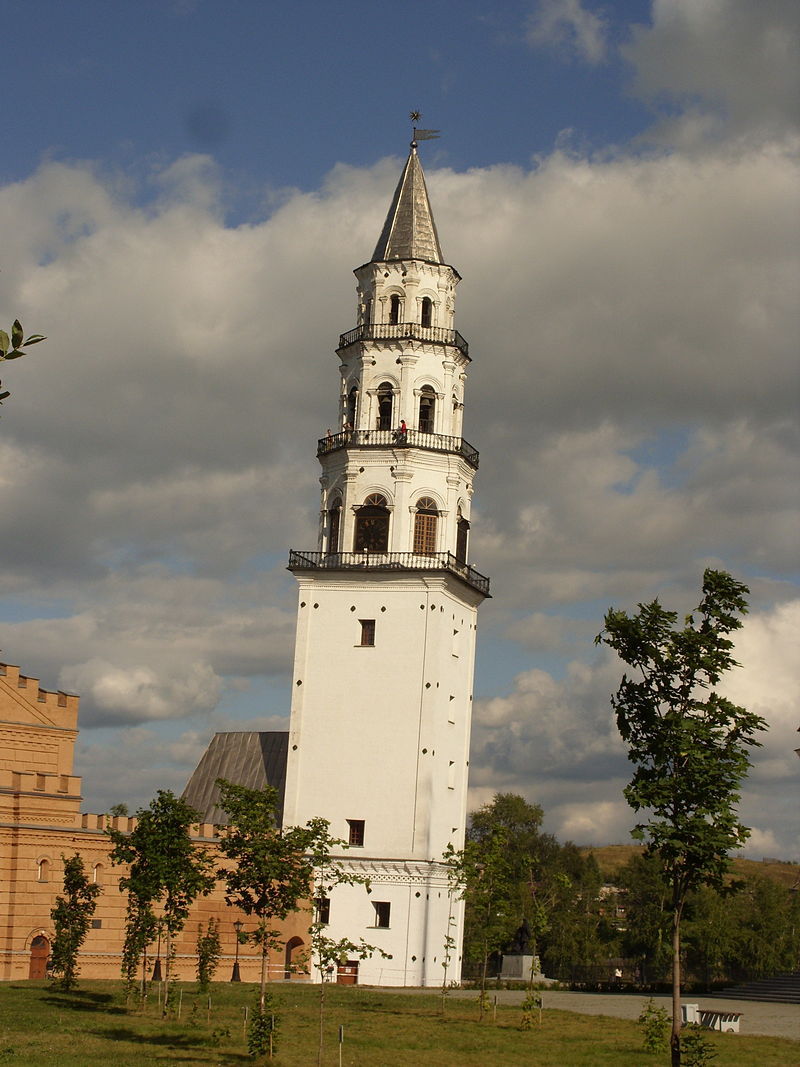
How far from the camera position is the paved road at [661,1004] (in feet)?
132

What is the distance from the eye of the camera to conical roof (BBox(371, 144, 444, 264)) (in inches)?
2597

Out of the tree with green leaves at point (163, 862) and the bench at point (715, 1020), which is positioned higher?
the tree with green leaves at point (163, 862)

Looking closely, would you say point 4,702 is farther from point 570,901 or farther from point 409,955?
point 570,901

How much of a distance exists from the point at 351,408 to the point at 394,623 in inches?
447

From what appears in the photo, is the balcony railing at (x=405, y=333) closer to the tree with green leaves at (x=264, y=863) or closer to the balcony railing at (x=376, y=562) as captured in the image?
the balcony railing at (x=376, y=562)

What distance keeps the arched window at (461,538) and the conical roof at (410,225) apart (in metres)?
12.8

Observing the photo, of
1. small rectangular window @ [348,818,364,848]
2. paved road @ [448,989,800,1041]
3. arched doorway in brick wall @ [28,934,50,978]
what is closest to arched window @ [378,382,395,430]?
small rectangular window @ [348,818,364,848]

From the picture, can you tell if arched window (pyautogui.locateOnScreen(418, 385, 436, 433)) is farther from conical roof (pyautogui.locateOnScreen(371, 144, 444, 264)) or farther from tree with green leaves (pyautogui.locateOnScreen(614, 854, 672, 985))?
tree with green leaves (pyautogui.locateOnScreen(614, 854, 672, 985))

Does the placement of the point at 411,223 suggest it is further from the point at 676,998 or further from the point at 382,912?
the point at 676,998

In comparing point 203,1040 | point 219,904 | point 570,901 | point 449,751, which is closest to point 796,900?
point 570,901

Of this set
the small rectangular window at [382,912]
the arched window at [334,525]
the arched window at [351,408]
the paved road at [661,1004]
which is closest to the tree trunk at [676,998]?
the paved road at [661,1004]

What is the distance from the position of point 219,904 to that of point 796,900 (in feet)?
174

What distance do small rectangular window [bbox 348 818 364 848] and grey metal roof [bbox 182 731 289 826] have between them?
5789 millimetres

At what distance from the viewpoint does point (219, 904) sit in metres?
56.2
